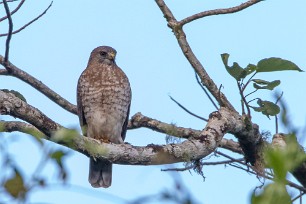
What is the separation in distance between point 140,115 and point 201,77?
0.61m

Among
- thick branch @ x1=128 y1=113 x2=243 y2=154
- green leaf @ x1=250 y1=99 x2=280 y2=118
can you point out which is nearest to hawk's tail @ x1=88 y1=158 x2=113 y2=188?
thick branch @ x1=128 y1=113 x2=243 y2=154

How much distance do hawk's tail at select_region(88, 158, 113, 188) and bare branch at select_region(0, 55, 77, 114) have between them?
2.41ft

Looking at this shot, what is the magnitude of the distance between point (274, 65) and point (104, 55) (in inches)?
155

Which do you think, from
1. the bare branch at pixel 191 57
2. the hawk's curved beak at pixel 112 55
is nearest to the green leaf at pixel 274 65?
the bare branch at pixel 191 57

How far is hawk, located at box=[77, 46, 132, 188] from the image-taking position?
18.9 feet

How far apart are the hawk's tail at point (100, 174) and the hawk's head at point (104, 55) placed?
1.45 metres

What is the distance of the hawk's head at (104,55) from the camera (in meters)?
6.88

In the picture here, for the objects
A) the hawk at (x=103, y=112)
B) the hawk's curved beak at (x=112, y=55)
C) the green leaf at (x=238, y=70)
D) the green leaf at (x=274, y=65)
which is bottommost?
the green leaf at (x=274, y=65)

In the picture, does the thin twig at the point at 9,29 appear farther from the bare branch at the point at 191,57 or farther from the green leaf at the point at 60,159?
the green leaf at the point at 60,159

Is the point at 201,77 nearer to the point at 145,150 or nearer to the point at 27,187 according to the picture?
the point at 145,150

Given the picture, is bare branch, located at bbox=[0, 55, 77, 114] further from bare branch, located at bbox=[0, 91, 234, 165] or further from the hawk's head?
the hawk's head

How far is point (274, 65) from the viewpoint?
3.30m

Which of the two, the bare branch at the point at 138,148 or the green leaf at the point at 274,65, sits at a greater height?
the green leaf at the point at 274,65

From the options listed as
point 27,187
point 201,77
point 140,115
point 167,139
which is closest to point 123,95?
point 140,115
